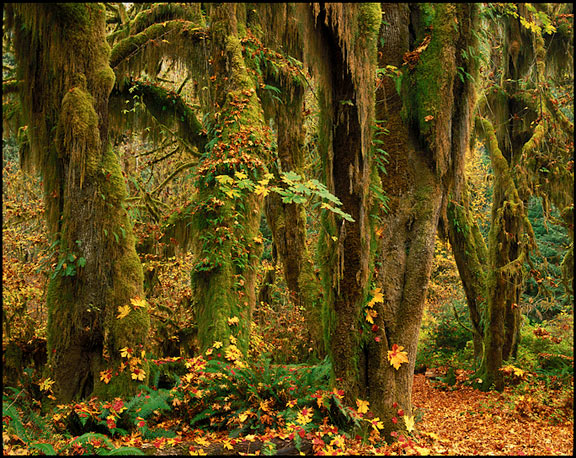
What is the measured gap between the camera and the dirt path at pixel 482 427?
5.46 m

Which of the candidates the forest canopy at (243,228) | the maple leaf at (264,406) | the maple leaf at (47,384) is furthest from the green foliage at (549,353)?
the maple leaf at (47,384)

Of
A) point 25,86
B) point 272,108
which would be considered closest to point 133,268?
point 25,86

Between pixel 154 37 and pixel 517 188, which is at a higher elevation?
pixel 154 37

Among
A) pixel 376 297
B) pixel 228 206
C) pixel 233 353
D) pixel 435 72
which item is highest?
pixel 435 72

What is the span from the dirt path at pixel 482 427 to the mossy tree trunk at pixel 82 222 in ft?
13.7

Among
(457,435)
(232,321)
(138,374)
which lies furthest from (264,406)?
(457,435)

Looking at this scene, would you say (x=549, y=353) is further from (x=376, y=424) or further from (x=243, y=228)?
(x=243, y=228)

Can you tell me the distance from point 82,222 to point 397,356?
452cm

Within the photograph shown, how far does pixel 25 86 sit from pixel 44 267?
2896 millimetres

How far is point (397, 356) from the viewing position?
5.49 m

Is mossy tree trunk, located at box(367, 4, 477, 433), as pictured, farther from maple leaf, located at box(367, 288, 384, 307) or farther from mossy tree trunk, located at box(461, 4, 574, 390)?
mossy tree trunk, located at box(461, 4, 574, 390)

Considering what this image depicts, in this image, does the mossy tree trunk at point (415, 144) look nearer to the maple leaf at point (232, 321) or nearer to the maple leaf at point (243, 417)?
the maple leaf at point (243, 417)

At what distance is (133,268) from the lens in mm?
6363

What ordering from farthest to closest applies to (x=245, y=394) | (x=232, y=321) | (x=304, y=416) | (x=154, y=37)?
(x=154, y=37) < (x=232, y=321) < (x=245, y=394) < (x=304, y=416)
